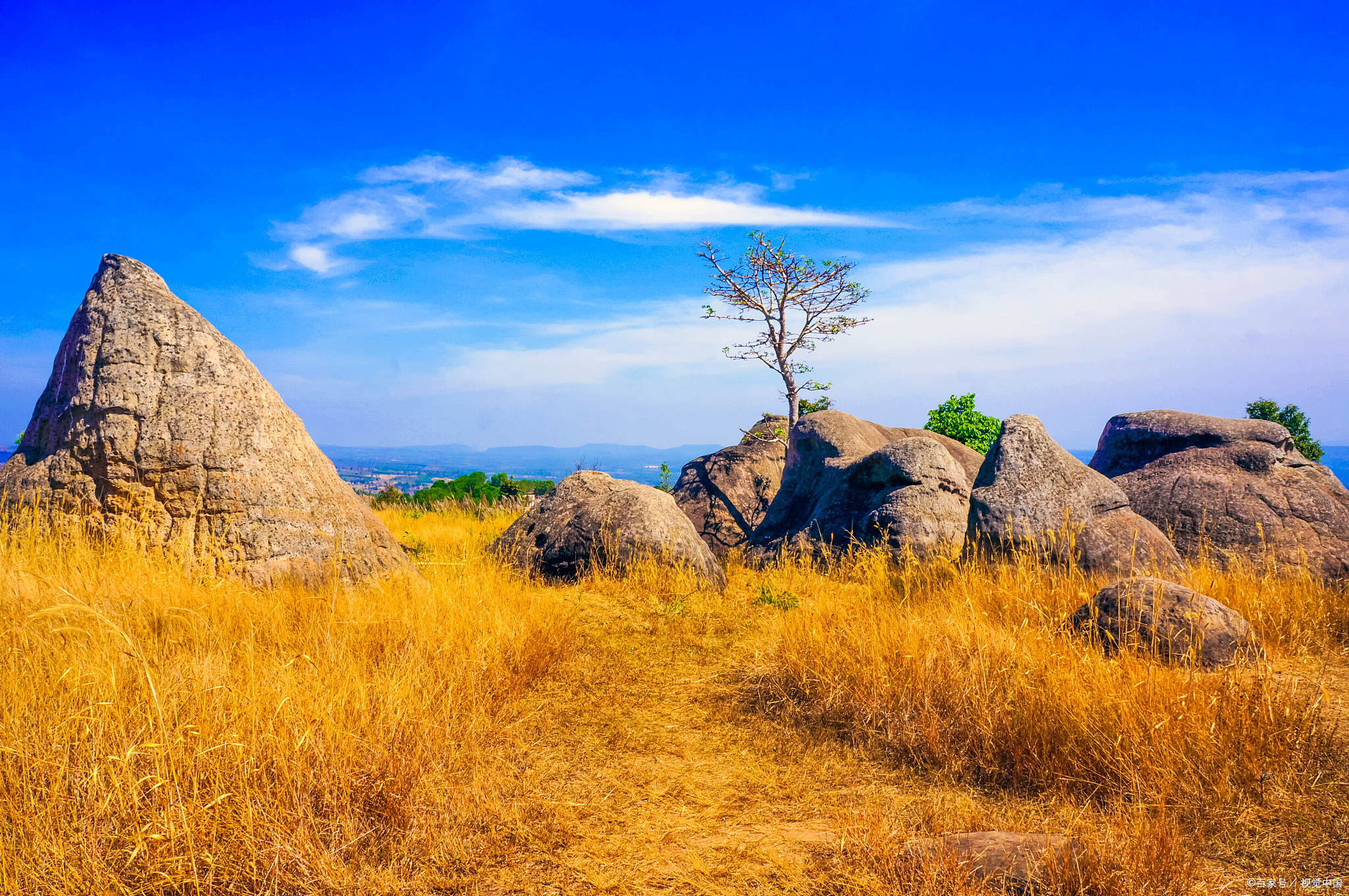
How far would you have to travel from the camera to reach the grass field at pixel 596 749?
2.96 meters

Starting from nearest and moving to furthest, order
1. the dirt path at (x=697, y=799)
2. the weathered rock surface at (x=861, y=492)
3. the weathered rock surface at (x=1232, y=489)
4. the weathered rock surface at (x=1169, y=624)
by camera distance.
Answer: the dirt path at (x=697, y=799) < the weathered rock surface at (x=1169, y=624) < the weathered rock surface at (x=1232, y=489) < the weathered rock surface at (x=861, y=492)

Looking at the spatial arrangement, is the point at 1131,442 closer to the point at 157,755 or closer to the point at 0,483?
the point at 157,755

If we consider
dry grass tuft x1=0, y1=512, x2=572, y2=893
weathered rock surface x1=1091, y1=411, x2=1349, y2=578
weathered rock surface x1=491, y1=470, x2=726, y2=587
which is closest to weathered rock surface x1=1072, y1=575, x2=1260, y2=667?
weathered rock surface x1=1091, y1=411, x2=1349, y2=578

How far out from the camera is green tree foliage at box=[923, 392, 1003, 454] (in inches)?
669

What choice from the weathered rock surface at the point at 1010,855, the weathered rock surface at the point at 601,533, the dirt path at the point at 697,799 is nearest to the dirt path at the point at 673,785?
the dirt path at the point at 697,799

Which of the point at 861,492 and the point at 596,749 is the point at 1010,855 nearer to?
the point at 596,749

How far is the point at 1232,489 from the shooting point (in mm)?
8961

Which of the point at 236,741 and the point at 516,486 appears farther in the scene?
the point at 516,486

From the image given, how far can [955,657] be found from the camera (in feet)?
15.7

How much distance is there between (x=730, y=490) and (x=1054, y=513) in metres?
7.67

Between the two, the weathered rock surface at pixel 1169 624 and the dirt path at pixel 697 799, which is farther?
the weathered rock surface at pixel 1169 624

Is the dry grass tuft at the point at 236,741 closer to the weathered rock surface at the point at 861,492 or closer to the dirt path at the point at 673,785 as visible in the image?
the dirt path at the point at 673,785

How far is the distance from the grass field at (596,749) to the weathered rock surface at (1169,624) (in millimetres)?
268

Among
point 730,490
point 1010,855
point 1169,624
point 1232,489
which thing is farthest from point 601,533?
point 1232,489
